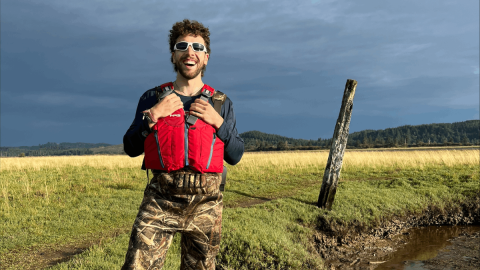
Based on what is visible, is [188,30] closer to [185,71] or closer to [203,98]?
[185,71]

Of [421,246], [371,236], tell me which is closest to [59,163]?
[371,236]

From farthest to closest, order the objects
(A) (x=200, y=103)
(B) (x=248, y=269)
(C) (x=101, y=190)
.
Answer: (C) (x=101, y=190) < (B) (x=248, y=269) < (A) (x=200, y=103)

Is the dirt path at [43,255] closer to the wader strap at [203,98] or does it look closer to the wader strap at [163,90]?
the wader strap at [163,90]

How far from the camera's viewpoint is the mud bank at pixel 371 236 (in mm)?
6637

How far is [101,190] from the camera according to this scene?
440 inches

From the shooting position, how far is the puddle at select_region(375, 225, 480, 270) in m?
6.52

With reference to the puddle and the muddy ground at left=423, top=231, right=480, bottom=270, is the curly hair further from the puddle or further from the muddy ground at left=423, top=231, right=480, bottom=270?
the muddy ground at left=423, top=231, right=480, bottom=270

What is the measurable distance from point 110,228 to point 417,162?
18657mm

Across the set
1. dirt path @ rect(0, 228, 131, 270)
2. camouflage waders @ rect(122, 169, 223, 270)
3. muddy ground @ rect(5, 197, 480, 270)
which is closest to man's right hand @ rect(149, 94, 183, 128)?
camouflage waders @ rect(122, 169, 223, 270)

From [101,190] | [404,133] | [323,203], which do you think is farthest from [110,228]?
[404,133]

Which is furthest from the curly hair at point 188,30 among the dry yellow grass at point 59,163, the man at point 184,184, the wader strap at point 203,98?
the dry yellow grass at point 59,163

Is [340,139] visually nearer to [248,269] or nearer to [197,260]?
[248,269]

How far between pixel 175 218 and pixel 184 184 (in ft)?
0.85

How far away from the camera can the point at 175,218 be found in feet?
7.11
